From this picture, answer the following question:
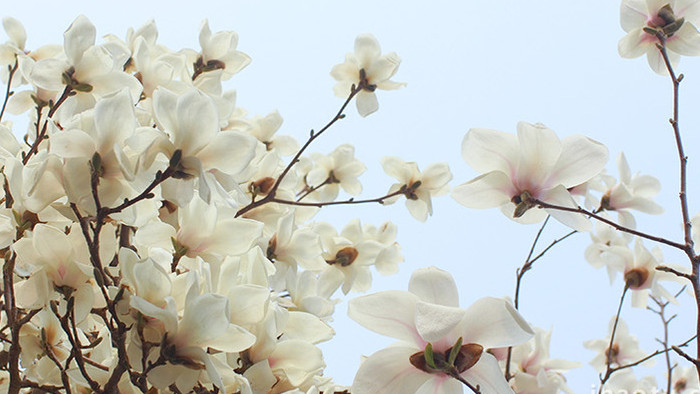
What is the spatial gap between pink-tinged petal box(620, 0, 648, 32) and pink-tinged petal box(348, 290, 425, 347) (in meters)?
0.77

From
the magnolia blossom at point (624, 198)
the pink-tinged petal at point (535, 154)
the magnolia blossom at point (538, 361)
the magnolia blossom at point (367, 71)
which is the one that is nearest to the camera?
the pink-tinged petal at point (535, 154)

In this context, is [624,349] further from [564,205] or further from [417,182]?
[564,205]

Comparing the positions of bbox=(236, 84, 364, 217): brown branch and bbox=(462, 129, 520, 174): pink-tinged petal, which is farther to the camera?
bbox=(236, 84, 364, 217): brown branch

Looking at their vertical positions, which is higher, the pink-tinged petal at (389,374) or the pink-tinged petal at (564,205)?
the pink-tinged petal at (564,205)

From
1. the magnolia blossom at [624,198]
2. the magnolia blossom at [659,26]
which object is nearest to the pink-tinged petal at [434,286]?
the magnolia blossom at [659,26]

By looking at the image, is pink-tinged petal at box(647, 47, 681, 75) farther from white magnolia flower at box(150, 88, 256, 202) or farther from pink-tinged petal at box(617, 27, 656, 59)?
white magnolia flower at box(150, 88, 256, 202)

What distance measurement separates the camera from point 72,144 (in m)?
0.58

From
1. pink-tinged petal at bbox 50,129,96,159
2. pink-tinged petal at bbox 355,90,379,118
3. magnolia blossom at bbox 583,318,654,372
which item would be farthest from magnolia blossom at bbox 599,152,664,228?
pink-tinged petal at bbox 50,129,96,159

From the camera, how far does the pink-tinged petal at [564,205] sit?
30.7 inches

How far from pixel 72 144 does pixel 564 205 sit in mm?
606

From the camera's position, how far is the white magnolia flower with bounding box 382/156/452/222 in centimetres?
166

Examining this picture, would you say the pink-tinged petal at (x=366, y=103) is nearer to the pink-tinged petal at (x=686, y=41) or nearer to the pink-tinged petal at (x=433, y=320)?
the pink-tinged petal at (x=686, y=41)

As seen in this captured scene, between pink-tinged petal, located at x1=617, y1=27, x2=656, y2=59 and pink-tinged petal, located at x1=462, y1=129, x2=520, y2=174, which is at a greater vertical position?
pink-tinged petal, located at x1=617, y1=27, x2=656, y2=59

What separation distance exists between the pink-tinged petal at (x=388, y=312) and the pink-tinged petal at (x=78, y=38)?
54 centimetres
